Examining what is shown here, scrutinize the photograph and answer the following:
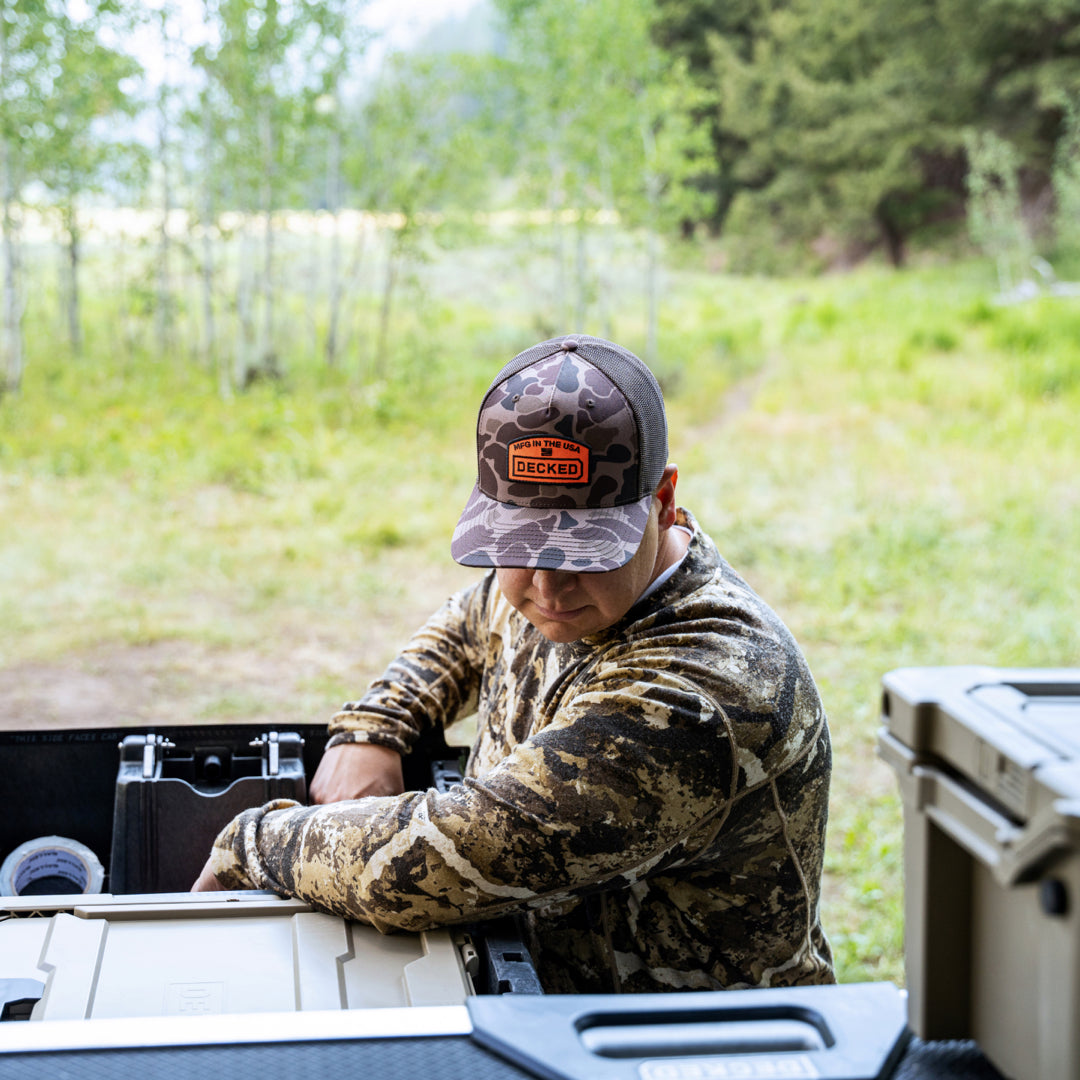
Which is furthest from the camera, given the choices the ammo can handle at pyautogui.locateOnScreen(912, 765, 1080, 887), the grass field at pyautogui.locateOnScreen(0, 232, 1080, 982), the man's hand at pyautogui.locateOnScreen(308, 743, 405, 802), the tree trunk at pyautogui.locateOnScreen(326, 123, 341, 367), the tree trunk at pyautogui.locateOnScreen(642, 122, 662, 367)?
the tree trunk at pyautogui.locateOnScreen(326, 123, 341, 367)

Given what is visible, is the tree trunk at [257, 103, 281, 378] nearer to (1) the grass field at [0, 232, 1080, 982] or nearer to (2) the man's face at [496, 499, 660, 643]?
(1) the grass field at [0, 232, 1080, 982]

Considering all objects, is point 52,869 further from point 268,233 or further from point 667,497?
point 268,233

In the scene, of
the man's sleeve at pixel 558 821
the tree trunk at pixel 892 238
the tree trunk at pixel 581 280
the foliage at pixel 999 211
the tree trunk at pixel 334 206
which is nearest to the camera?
the man's sleeve at pixel 558 821

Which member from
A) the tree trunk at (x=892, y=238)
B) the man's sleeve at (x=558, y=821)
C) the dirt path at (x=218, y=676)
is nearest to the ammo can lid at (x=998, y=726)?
the man's sleeve at (x=558, y=821)

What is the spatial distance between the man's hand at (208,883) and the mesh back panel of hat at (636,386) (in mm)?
702

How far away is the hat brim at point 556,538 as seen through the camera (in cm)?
147

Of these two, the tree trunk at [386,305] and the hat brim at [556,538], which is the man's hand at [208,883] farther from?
the tree trunk at [386,305]

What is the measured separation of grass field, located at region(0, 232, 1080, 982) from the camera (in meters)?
5.26

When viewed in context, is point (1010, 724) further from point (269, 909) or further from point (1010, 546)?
point (1010, 546)

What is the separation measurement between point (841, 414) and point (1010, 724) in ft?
30.3

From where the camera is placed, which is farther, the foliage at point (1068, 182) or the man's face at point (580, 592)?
the foliage at point (1068, 182)

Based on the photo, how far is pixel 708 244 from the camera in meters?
17.9

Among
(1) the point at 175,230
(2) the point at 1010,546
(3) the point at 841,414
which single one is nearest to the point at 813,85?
(3) the point at 841,414

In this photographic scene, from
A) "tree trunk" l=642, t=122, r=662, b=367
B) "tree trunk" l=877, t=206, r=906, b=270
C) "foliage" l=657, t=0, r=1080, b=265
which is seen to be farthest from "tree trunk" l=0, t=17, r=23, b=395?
"tree trunk" l=877, t=206, r=906, b=270
